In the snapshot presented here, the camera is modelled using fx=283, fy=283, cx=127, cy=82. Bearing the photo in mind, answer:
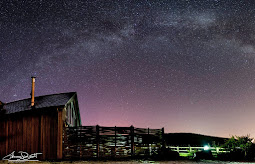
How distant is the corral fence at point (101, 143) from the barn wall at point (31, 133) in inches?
36.6

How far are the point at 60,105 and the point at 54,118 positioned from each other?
92 cm

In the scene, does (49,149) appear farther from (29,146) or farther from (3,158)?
(3,158)

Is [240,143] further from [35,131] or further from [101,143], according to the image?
[35,131]

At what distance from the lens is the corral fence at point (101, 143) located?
61.0 ft

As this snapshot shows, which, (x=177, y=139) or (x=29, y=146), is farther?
(x=177, y=139)

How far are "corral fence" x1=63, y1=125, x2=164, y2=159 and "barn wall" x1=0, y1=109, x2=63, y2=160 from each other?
0.93 meters

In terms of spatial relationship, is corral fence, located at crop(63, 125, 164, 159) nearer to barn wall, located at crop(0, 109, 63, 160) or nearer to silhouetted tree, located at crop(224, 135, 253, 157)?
barn wall, located at crop(0, 109, 63, 160)

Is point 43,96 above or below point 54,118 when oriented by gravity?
above

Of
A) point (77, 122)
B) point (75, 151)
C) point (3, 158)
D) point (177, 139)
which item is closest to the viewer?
point (3, 158)

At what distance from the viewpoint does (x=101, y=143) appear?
1914 centimetres

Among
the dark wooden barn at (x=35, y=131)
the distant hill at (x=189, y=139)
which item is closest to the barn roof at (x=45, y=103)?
the dark wooden barn at (x=35, y=131)

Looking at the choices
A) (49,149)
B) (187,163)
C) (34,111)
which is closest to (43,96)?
(34,111)

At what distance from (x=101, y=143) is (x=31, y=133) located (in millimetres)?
4581

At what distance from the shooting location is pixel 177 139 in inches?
2672
